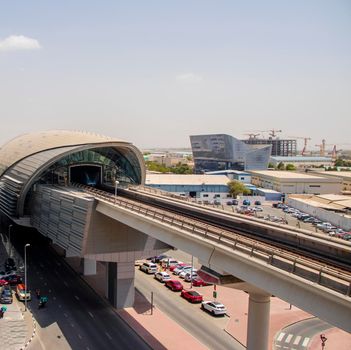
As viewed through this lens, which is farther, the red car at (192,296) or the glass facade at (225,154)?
the glass facade at (225,154)

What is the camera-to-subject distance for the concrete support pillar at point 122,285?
29.8 m

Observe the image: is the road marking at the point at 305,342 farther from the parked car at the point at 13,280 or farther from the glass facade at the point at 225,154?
the glass facade at the point at 225,154

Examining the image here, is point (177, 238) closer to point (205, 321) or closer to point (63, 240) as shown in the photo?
point (205, 321)

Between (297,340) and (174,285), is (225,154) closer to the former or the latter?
(174,285)

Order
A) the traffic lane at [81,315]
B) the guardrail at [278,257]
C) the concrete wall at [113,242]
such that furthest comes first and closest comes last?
the concrete wall at [113,242]
the traffic lane at [81,315]
the guardrail at [278,257]

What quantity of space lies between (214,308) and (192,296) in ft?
8.89

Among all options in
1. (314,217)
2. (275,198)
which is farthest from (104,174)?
(275,198)

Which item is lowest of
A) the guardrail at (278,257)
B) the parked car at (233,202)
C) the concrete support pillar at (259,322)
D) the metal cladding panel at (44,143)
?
the parked car at (233,202)

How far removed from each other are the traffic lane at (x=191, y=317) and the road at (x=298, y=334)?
246 centimetres

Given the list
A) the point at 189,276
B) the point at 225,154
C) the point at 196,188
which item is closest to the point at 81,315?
the point at 189,276

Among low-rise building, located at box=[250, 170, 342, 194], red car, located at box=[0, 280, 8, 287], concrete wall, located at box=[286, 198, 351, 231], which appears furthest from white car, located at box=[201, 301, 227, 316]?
low-rise building, located at box=[250, 170, 342, 194]

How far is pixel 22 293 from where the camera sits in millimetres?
30953

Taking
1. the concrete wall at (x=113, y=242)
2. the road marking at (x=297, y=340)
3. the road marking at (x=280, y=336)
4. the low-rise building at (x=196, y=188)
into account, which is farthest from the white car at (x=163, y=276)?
the low-rise building at (x=196, y=188)

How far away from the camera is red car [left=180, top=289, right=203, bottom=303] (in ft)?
101
